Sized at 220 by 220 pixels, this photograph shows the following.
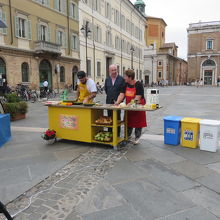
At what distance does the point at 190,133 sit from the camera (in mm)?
4898

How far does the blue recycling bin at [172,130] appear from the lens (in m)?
5.05

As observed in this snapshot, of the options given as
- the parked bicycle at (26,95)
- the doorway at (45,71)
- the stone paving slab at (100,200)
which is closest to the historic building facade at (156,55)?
the doorway at (45,71)

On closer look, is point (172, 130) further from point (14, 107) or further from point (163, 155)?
point (14, 107)

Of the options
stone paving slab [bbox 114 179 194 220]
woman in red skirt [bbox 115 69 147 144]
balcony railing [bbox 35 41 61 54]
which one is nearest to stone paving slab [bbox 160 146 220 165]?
woman in red skirt [bbox 115 69 147 144]

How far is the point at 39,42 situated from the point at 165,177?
19589 millimetres

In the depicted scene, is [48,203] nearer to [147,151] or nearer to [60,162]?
[60,162]

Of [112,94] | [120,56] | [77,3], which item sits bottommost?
[112,94]

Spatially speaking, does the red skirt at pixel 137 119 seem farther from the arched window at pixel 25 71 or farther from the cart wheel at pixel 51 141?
the arched window at pixel 25 71

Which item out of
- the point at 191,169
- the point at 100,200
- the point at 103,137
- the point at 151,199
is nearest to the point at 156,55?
the point at 103,137

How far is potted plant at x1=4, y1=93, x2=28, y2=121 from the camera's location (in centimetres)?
810

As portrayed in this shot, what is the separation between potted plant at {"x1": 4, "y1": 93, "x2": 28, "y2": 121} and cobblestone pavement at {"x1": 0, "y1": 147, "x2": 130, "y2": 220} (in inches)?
190

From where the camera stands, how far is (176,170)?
3766 mm

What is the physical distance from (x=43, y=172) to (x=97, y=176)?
897mm

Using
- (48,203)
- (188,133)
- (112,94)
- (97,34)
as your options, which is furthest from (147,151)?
(97,34)
